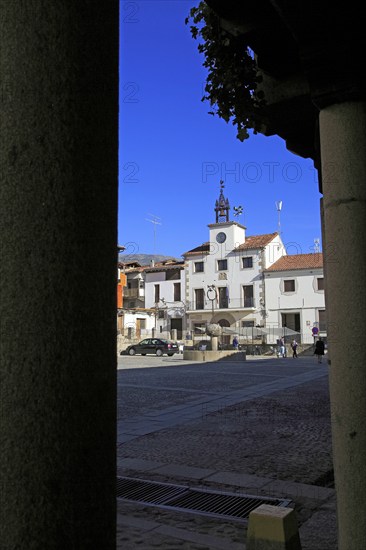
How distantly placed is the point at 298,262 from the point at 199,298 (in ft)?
33.3

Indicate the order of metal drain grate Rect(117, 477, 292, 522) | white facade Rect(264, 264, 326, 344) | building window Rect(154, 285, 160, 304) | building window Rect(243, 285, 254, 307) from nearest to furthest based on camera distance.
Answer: metal drain grate Rect(117, 477, 292, 522)
white facade Rect(264, 264, 326, 344)
building window Rect(243, 285, 254, 307)
building window Rect(154, 285, 160, 304)

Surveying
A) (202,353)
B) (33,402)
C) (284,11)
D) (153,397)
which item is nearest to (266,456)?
(284,11)

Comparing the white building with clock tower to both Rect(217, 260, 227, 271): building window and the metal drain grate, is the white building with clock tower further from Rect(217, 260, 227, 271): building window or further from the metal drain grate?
the metal drain grate

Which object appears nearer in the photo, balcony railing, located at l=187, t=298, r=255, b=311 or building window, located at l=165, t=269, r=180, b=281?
balcony railing, located at l=187, t=298, r=255, b=311

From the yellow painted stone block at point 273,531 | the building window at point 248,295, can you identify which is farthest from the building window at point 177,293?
the yellow painted stone block at point 273,531

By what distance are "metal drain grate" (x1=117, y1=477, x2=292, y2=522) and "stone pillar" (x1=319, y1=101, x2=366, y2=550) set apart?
5.04ft

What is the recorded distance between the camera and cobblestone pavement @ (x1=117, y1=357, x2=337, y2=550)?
328 centimetres

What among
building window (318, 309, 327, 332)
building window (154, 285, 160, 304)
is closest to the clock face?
building window (154, 285, 160, 304)

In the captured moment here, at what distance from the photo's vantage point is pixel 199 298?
158ft

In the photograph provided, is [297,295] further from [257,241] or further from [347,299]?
[347,299]

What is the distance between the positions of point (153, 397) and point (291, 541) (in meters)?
8.76

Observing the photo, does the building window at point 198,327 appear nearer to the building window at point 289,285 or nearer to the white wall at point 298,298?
the white wall at point 298,298

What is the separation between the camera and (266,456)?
531 centimetres

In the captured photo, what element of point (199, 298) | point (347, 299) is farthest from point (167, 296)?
point (347, 299)
